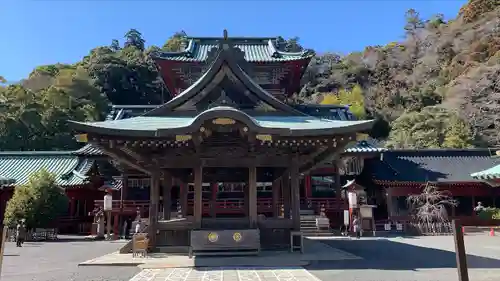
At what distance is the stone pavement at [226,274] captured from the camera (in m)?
8.03

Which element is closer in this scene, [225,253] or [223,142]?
[225,253]

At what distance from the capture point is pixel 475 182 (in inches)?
1062

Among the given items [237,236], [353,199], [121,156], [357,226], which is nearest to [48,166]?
[121,156]

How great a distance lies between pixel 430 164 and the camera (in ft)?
96.9

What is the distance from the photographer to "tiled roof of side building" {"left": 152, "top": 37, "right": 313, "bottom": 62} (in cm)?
2152

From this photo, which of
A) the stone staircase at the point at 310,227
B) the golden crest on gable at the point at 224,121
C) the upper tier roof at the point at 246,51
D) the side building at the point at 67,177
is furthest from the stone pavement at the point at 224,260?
the side building at the point at 67,177

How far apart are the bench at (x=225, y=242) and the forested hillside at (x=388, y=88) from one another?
22.6 meters

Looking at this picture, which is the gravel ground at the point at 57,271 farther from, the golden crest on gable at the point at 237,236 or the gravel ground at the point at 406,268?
the gravel ground at the point at 406,268

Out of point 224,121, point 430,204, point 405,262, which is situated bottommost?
point 405,262

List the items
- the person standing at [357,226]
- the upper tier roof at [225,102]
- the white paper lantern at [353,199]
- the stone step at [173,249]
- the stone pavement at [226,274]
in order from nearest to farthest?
the stone pavement at [226,274] → the stone step at [173,249] → the upper tier roof at [225,102] → the person standing at [357,226] → the white paper lantern at [353,199]

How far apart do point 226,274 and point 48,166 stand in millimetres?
25408

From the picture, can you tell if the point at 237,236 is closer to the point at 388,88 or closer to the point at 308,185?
the point at 308,185

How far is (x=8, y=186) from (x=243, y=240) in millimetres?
22535

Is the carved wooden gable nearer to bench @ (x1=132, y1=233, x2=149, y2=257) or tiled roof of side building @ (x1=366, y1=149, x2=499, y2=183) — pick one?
bench @ (x1=132, y1=233, x2=149, y2=257)
